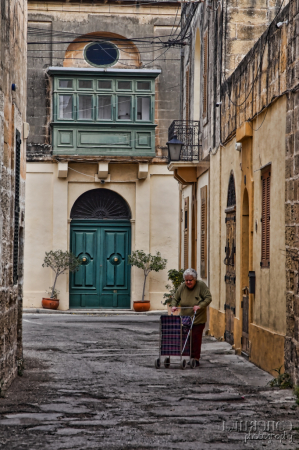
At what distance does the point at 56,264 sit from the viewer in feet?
77.1

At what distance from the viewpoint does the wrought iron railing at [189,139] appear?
58.7 ft

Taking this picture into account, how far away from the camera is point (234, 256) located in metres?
13.4

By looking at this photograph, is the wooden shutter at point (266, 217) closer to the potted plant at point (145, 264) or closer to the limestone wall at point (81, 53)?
the potted plant at point (145, 264)

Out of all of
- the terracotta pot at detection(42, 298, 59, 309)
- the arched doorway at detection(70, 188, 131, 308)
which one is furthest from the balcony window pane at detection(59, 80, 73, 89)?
the terracotta pot at detection(42, 298, 59, 309)

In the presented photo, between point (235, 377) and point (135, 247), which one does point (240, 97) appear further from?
point (135, 247)

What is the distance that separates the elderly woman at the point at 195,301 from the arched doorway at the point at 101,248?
1337cm

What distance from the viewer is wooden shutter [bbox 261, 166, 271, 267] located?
10875mm

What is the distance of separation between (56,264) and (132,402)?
15.5m

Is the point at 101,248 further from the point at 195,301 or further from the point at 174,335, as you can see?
the point at 174,335

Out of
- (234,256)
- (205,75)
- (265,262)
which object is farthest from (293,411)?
(205,75)

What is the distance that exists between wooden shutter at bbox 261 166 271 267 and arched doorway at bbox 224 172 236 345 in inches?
87.5

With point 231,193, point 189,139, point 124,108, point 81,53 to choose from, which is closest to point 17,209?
point 231,193

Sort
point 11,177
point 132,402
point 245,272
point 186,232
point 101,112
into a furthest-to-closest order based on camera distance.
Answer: point 101,112 < point 186,232 < point 245,272 < point 11,177 < point 132,402

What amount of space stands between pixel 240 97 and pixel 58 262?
11959 mm
